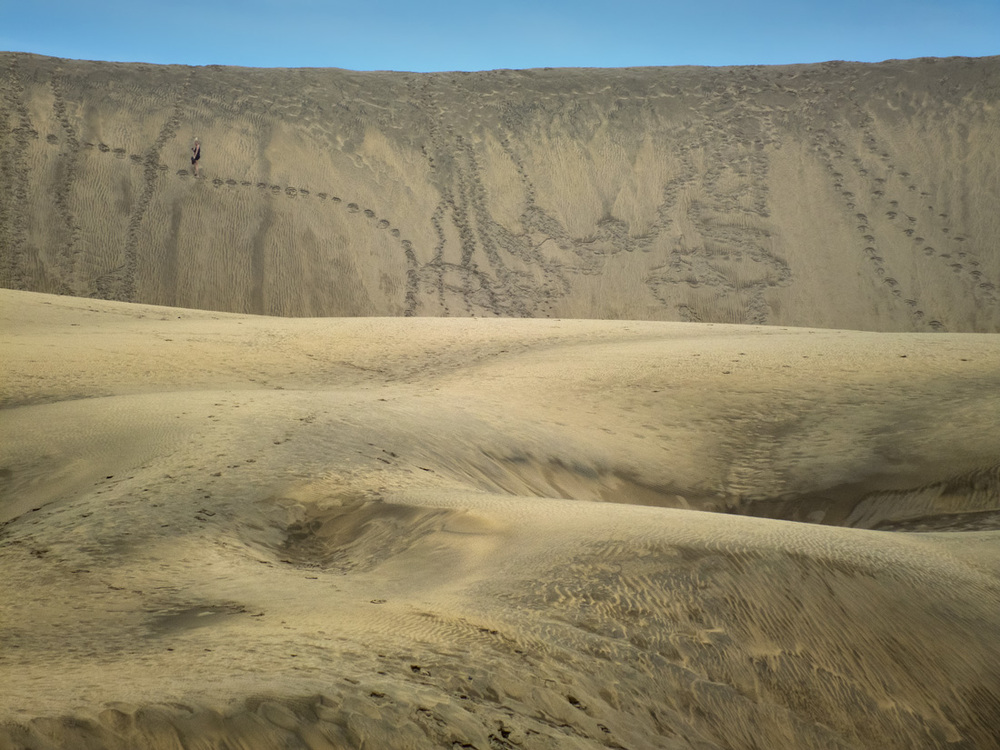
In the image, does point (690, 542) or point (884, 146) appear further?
point (884, 146)

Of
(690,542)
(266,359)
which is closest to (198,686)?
(690,542)

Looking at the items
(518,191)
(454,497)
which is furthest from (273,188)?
(454,497)

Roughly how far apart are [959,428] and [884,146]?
13.2 meters

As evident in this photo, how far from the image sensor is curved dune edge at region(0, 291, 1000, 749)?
6.48ft

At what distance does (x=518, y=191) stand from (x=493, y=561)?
44.8 feet

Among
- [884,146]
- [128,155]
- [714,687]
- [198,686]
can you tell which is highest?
[884,146]

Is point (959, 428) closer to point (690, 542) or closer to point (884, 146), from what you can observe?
point (690, 542)

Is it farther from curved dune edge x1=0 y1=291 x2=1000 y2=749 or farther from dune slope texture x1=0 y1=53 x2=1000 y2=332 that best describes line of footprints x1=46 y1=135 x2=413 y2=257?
curved dune edge x1=0 y1=291 x2=1000 y2=749

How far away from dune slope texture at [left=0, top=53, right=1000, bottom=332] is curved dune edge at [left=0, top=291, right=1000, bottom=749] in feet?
27.2

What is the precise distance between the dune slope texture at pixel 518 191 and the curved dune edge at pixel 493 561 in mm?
8295

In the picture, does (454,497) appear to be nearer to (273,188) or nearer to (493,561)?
(493,561)

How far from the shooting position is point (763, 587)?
2682mm

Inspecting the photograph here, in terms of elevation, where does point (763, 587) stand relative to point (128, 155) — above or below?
below

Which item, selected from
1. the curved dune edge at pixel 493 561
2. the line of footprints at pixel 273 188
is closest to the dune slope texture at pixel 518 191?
the line of footprints at pixel 273 188
